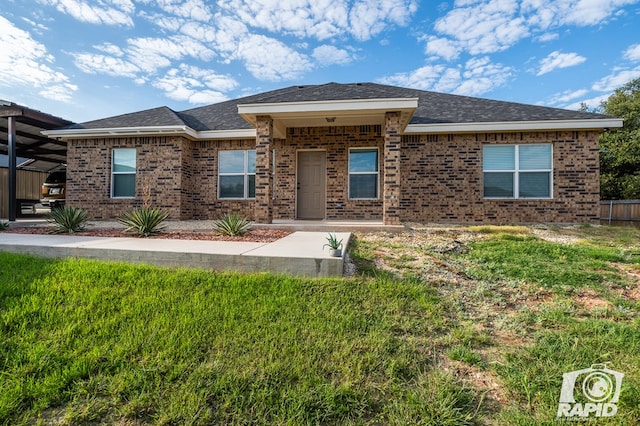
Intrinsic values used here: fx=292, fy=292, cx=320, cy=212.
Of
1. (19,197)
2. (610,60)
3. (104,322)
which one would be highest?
(610,60)

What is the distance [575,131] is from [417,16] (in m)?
6.48

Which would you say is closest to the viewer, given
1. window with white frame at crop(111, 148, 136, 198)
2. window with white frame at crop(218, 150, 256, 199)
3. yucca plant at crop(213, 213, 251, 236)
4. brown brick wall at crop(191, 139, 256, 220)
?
yucca plant at crop(213, 213, 251, 236)

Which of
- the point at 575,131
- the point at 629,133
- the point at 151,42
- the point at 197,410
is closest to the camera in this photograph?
the point at 197,410

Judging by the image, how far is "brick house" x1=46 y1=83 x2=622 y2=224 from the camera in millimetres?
8906

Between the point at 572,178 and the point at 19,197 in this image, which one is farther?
the point at 19,197

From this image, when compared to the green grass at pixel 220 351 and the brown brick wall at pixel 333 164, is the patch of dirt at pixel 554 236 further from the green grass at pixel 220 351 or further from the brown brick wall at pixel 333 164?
the green grass at pixel 220 351

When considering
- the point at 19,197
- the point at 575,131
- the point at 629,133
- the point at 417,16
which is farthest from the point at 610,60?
the point at 19,197

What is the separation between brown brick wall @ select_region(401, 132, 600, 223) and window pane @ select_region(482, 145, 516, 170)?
0.17 meters

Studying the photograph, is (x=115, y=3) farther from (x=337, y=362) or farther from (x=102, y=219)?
(x=337, y=362)

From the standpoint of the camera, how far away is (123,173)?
34.1 feet

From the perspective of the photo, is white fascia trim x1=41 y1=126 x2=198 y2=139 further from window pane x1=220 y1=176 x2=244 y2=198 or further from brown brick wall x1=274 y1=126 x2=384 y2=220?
brown brick wall x1=274 y1=126 x2=384 y2=220

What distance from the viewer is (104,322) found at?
2660 mm

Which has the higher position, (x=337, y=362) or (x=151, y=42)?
(x=151, y=42)

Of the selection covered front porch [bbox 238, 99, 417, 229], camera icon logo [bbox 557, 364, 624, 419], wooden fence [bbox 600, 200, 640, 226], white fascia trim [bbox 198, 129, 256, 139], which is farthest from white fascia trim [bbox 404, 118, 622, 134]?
camera icon logo [bbox 557, 364, 624, 419]
